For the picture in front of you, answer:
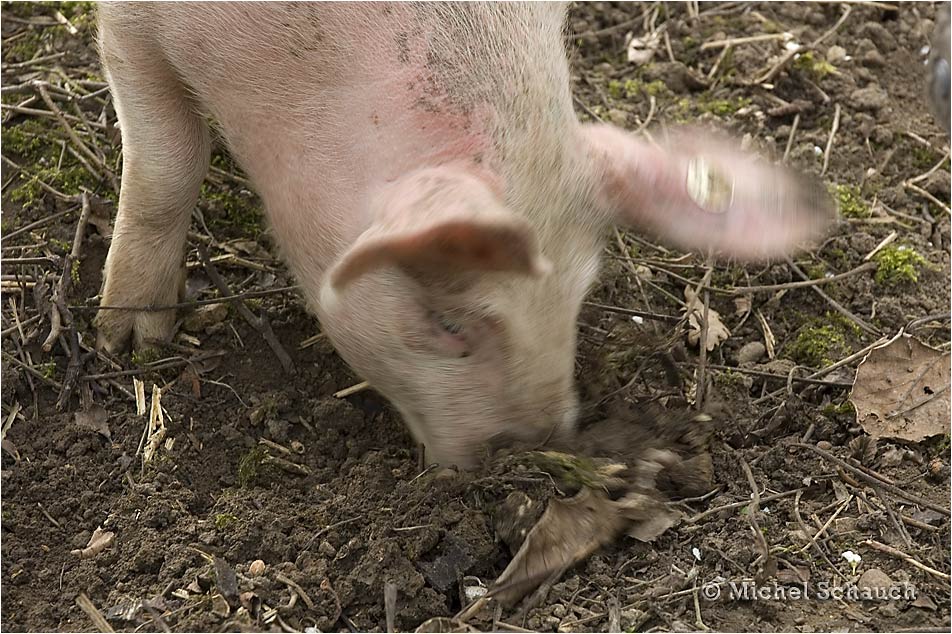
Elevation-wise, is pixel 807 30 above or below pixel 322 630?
above

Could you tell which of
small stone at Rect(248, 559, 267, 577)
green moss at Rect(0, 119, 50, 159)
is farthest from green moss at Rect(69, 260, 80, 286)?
small stone at Rect(248, 559, 267, 577)

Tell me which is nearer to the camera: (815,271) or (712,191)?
(712,191)

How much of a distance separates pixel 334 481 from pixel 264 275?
1249mm

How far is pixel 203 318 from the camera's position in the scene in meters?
4.53

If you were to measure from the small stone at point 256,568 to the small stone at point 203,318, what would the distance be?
1314 mm

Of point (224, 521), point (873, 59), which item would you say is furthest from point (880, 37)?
point (224, 521)

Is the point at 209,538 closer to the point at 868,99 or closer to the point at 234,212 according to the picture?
the point at 234,212

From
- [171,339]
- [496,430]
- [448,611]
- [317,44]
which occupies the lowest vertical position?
[171,339]

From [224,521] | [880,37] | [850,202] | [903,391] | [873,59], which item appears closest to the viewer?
[224,521]

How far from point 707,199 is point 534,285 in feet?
2.08

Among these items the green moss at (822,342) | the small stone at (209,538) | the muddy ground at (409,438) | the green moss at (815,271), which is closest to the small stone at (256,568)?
the muddy ground at (409,438)

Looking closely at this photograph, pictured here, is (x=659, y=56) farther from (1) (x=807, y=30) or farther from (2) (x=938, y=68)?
(2) (x=938, y=68)

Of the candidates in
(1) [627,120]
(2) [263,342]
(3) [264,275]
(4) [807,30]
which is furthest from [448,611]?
(4) [807,30]

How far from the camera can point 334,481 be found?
3846 mm
